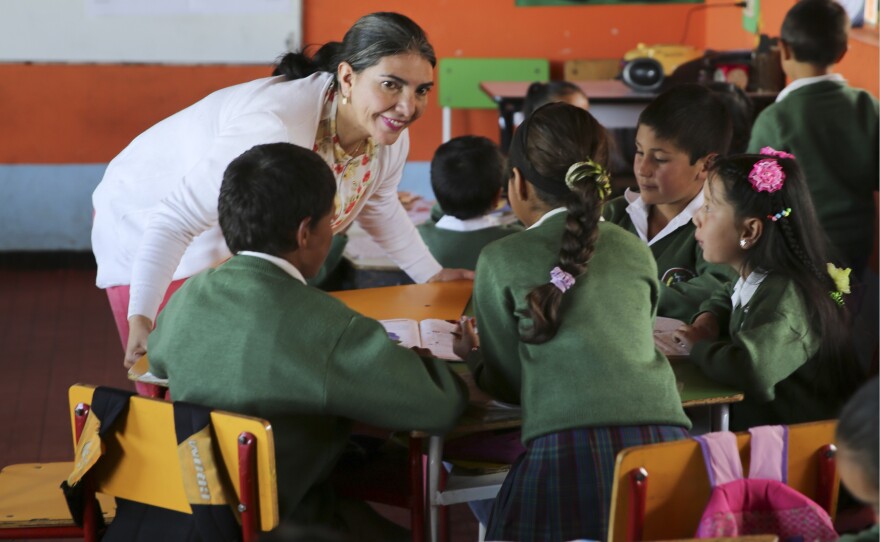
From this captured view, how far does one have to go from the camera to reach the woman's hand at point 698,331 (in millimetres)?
2277

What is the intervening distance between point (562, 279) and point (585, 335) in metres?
0.10

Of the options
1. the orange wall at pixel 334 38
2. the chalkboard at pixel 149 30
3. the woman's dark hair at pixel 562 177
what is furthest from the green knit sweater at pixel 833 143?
the chalkboard at pixel 149 30

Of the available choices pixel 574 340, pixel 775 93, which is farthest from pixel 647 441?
pixel 775 93

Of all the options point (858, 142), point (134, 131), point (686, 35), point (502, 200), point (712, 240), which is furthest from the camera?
point (686, 35)

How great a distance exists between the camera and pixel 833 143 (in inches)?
147

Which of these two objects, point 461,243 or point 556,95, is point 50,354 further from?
point 556,95

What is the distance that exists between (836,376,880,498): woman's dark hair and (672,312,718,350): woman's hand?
95cm

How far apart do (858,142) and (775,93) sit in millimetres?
1215

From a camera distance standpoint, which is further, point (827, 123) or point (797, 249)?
point (827, 123)

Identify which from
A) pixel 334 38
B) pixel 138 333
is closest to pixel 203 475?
pixel 138 333

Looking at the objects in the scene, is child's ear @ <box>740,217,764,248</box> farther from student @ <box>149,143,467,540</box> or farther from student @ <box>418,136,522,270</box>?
student @ <box>418,136,522,270</box>

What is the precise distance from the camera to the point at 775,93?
4906 millimetres

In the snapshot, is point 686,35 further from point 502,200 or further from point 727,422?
point 727,422

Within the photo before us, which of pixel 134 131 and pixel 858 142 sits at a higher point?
pixel 858 142
